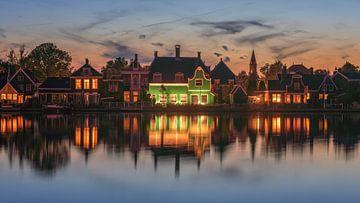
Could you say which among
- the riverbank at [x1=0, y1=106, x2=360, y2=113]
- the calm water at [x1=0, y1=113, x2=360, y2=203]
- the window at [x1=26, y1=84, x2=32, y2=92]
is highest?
the window at [x1=26, y1=84, x2=32, y2=92]

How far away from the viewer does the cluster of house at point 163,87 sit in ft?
244

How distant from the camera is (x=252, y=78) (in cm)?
9706

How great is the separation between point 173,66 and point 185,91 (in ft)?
16.0

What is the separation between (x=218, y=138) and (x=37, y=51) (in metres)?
86.3

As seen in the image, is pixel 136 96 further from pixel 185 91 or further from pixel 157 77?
pixel 185 91

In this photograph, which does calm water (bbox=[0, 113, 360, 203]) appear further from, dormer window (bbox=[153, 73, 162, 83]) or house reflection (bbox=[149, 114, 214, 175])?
dormer window (bbox=[153, 73, 162, 83])

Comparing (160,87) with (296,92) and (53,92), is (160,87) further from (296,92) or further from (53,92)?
(296,92)

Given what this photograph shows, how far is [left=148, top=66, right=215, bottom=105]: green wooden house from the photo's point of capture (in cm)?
7394

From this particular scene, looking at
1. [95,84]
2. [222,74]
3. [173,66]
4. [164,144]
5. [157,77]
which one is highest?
[173,66]

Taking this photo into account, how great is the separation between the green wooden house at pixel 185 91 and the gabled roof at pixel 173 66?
1308mm

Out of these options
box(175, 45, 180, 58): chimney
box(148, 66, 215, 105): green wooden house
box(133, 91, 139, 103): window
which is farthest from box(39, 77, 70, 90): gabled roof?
box(175, 45, 180, 58): chimney

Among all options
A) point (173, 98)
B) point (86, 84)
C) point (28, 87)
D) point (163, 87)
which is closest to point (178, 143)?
point (163, 87)

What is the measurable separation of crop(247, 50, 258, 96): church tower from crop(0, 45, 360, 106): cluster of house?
4.43m

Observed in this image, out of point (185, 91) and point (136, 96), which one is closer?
point (185, 91)
